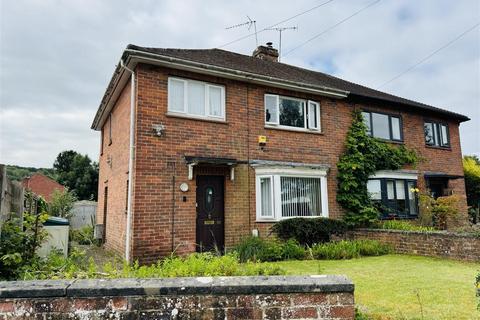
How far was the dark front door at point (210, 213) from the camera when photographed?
9.92m

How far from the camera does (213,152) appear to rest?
10258 millimetres

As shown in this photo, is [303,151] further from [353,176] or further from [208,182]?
[208,182]

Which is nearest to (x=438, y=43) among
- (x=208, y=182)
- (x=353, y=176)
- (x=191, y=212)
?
(x=353, y=176)

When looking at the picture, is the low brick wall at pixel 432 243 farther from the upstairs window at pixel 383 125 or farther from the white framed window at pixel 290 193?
the upstairs window at pixel 383 125

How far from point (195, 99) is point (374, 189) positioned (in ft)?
27.0

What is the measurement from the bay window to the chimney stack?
25.8 feet

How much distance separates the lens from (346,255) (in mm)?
9781

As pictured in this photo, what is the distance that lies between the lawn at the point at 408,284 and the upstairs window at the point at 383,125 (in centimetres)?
607

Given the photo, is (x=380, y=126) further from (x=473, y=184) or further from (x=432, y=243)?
(x=473, y=184)

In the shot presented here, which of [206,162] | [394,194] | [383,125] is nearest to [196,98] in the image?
[206,162]

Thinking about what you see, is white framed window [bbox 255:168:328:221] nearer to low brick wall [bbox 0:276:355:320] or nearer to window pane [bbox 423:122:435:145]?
window pane [bbox 423:122:435:145]

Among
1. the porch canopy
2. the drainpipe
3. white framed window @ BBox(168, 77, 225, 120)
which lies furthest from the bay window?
the drainpipe

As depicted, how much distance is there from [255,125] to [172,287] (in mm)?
9083

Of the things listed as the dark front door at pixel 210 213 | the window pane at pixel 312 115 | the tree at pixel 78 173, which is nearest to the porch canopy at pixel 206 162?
the dark front door at pixel 210 213
